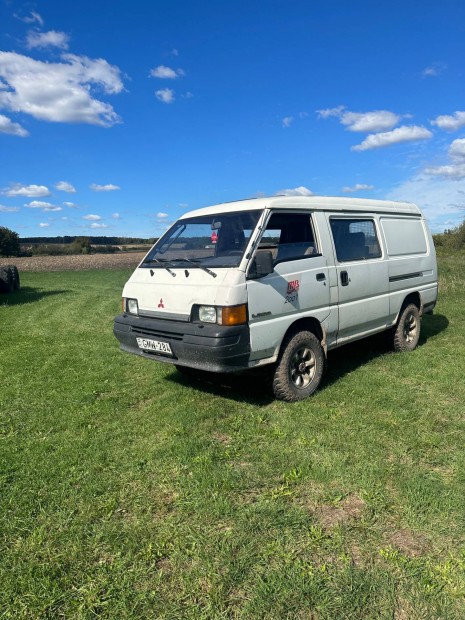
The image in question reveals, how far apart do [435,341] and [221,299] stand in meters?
4.93

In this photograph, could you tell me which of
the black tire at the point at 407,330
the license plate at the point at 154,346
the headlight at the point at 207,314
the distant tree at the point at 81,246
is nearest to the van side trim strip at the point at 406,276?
the black tire at the point at 407,330

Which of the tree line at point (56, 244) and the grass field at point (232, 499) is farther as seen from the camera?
the tree line at point (56, 244)

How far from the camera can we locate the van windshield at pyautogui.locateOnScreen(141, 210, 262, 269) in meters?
4.51

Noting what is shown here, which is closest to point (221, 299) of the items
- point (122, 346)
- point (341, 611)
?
point (122, 346)

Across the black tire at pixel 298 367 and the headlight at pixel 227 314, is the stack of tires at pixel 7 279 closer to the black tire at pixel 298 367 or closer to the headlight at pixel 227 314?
the headlight at pixel 227 314

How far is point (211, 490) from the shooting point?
3.02m

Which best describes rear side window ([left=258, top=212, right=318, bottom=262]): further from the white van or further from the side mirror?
the side mirror

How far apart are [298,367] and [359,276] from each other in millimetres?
1574

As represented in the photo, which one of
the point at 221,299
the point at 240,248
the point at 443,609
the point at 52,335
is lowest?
the point at 443,609

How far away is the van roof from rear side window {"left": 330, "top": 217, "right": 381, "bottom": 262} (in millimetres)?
169

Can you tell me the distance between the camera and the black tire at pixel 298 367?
14.8 feet

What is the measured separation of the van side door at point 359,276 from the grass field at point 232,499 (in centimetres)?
72

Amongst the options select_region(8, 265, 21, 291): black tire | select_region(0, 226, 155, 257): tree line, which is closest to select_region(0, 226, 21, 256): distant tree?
select_region(0, 226, 155, 257): tree line

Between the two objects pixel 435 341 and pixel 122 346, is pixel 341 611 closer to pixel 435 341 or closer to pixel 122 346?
pixel 122 346
